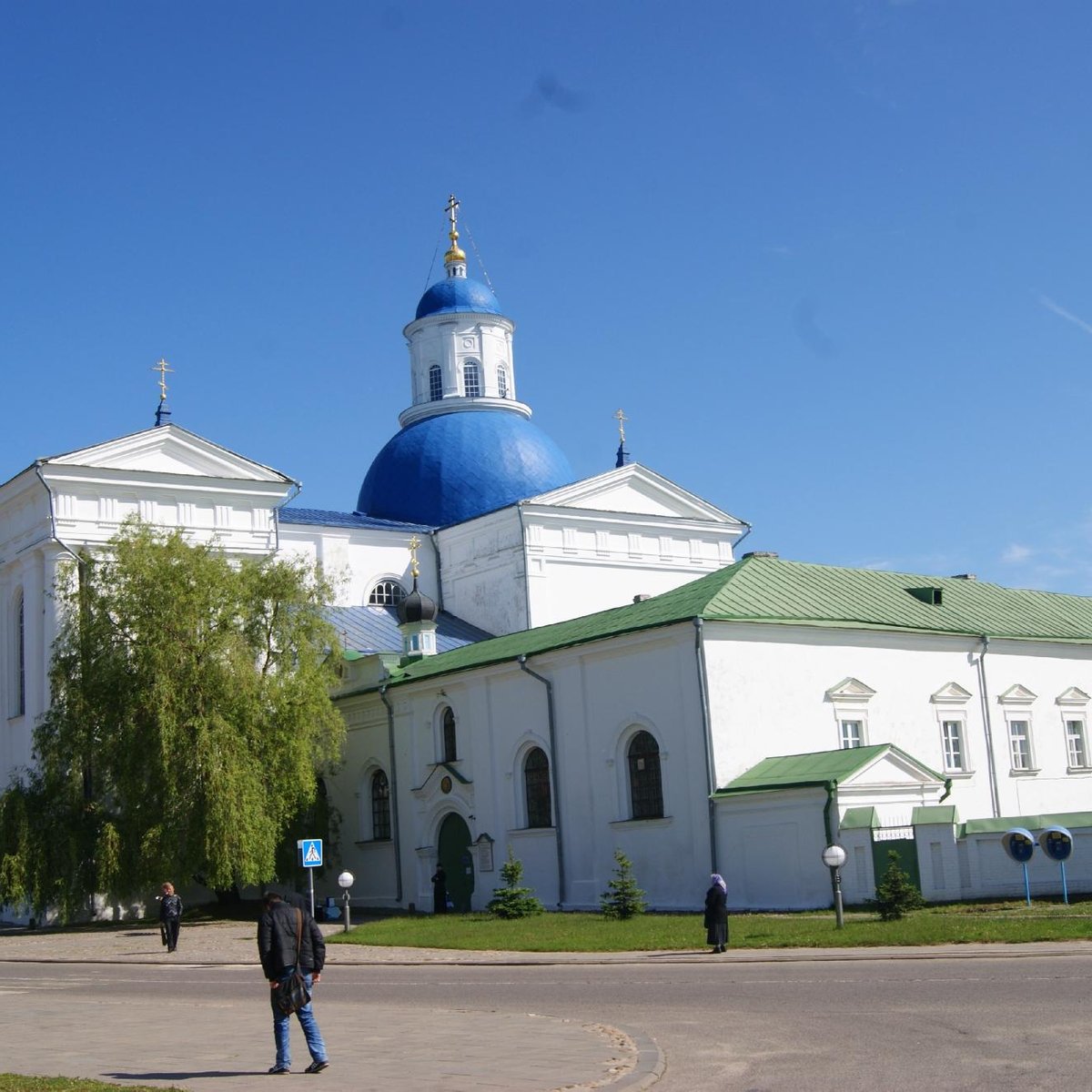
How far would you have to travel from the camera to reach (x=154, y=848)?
1218 inches

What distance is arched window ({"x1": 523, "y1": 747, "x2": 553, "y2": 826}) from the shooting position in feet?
105

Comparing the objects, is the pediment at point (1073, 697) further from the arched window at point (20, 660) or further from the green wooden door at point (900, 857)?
the arched window at point (20, 660)

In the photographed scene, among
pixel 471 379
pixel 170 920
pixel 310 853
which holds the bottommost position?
pixel 170 920

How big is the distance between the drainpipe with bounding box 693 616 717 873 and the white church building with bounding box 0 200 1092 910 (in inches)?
2.1

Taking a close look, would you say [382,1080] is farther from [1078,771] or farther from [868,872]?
[1078,771]

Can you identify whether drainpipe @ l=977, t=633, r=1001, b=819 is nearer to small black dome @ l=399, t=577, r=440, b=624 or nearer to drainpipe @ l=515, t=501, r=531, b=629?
drainpipe @ l=515, t=501, r=531, b=629

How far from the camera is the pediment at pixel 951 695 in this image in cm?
3228

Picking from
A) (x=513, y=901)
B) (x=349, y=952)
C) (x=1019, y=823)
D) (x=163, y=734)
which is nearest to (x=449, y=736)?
(x=163, y=734)

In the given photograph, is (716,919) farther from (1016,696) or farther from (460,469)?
(460,469)

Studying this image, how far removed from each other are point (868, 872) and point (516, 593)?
1903cm

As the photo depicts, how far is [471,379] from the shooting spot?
166 ft

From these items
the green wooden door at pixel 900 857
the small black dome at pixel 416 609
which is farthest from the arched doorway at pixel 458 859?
the green wooden door at pixel 900 857

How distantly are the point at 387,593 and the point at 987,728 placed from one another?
64.2ft

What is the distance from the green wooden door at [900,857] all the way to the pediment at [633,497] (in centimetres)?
1927
